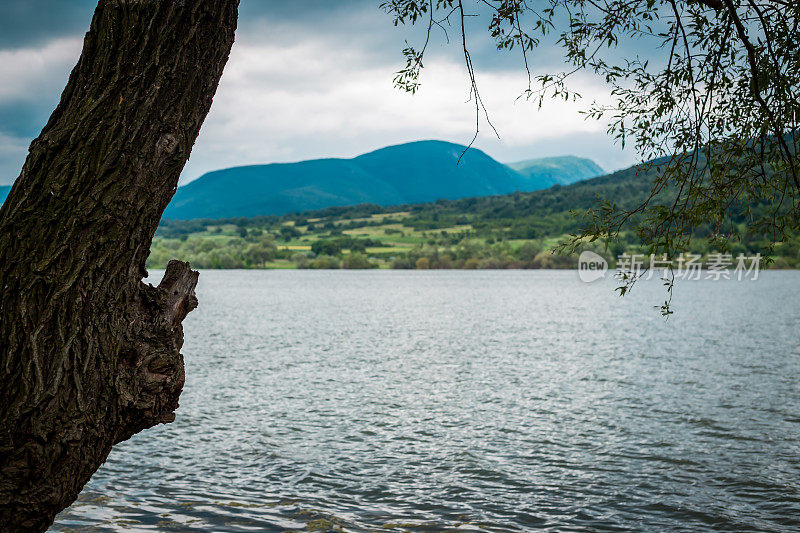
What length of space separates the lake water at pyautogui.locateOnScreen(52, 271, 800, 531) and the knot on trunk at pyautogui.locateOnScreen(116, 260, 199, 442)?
6.02 m

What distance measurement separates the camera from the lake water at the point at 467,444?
1046 cm

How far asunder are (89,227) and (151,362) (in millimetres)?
1132

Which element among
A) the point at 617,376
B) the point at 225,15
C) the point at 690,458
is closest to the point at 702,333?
the point at 617,376

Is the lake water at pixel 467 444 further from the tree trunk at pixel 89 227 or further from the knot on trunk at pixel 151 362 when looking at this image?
the tree trunk at pixel 89 227

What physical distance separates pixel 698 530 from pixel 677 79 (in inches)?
267

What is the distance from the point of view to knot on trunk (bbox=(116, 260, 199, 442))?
415 cm

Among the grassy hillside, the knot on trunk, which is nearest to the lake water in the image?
the knot on trunk

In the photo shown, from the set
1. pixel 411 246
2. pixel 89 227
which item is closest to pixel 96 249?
pixel 89 227

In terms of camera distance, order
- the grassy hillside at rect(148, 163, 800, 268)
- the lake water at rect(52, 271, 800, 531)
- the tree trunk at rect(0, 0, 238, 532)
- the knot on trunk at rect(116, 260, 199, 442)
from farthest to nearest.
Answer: the grassy hillside at rect(148, 163, 800, 268)
the lake water at rect(52, 271, 800, 531)
the knot on trunk at rect(116, 260, 199, 442)
the tree trunk at rect(0, 0, 238, 532)

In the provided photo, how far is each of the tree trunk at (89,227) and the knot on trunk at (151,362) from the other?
0.10 m

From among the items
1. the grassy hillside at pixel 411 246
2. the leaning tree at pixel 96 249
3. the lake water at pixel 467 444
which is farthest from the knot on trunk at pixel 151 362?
the grassy hillside at pixel 411 246

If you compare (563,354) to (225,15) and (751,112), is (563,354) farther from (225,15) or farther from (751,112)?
(225,15)

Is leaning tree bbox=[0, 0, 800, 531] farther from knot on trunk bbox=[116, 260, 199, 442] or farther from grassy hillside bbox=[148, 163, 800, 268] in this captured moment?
grassy hillside bbox=[148, 163, 800, 268]

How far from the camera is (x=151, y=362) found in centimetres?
432
